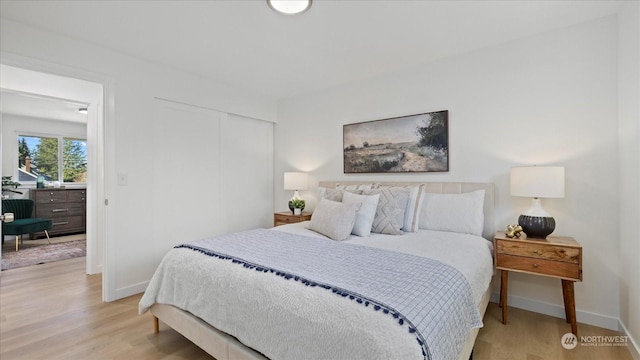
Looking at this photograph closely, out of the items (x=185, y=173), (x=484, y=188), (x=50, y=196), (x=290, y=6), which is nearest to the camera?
(x=290, y=6)

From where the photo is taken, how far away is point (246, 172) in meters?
4.16

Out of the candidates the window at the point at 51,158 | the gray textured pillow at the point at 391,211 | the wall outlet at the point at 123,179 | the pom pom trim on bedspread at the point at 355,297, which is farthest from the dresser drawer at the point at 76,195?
the gray textured pillow at the point at 391,211

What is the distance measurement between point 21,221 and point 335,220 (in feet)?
18.1

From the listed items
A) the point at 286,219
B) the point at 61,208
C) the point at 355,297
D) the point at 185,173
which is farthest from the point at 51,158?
the point at 355,297

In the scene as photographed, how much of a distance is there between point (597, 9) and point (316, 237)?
2772 mm

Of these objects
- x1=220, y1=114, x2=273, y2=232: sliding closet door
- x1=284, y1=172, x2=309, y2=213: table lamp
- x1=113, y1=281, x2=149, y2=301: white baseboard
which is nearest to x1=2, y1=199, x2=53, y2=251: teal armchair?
x1=113, y1=281, x2=149, y2=301: white baseboard

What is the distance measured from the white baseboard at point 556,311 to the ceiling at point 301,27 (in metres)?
2.37

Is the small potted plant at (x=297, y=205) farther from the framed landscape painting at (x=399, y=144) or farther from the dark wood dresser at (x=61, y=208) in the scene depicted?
the dark wood dresser at (x=61, y=208)

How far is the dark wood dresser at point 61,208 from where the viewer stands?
541cm

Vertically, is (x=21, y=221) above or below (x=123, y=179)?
below

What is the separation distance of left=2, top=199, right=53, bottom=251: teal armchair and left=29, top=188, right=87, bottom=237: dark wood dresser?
505 millimetres

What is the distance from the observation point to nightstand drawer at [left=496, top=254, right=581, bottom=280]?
203 centimetres

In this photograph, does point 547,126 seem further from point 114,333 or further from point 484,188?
point 114,333

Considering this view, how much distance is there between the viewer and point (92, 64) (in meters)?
2.66
